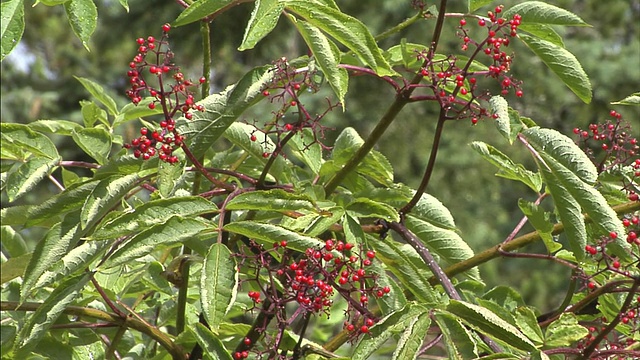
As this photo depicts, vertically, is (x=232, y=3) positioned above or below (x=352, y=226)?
above

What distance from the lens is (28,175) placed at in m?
1.48

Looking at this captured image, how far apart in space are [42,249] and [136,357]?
332 mm

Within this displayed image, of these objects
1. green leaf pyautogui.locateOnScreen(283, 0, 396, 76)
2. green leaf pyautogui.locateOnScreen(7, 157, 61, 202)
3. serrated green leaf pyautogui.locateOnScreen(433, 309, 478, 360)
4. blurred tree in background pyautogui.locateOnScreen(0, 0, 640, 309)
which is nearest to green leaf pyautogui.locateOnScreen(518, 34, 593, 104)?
green leaf pyautogui.locateOnScreen(283, 0, 396, 76)

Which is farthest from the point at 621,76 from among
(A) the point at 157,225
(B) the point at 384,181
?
(A) the point at 157,225

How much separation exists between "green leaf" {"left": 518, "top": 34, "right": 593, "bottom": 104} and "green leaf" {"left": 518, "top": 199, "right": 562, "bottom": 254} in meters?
0.18

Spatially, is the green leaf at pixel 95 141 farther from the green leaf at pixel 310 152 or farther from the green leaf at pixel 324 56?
the green leaf at pixel 324 56

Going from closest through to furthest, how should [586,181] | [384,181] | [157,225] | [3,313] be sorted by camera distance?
1. [157,225]
2. [586,181]
3. [384,181]
4. [3,313]

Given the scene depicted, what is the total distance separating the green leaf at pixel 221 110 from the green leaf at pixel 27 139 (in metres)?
0.41

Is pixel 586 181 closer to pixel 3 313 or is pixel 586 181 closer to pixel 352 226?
pixel 352 226

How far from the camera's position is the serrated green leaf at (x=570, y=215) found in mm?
1187

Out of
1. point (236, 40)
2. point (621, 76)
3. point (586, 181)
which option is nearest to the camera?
point (586, 181)

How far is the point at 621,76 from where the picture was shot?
296 inches

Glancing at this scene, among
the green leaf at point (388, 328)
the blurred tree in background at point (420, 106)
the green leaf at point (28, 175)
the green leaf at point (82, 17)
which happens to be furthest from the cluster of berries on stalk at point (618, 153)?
the blurred tree in background at point (420, 106)

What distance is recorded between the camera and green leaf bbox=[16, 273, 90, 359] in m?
1.21
